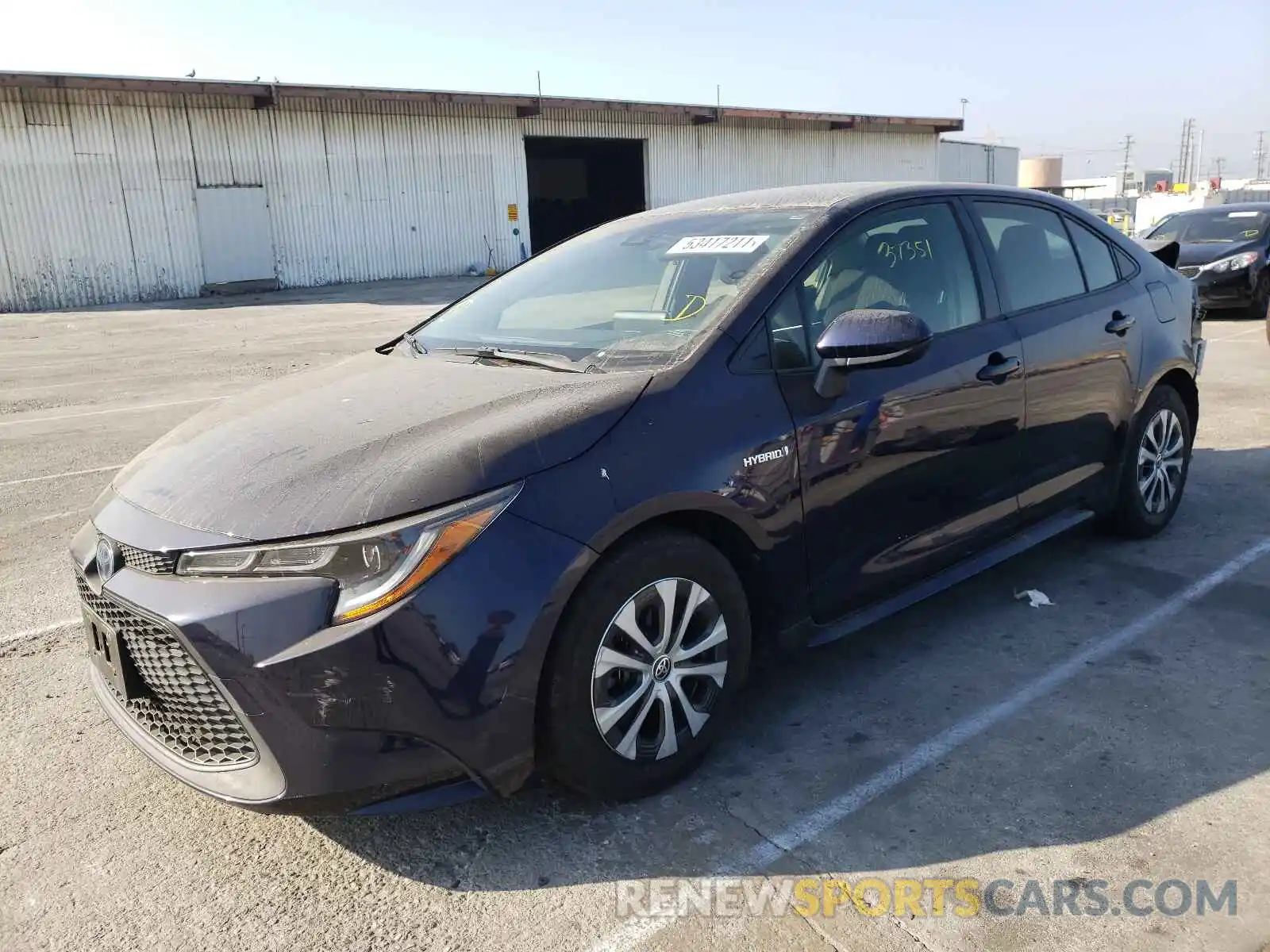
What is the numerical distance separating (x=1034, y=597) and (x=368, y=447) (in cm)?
298

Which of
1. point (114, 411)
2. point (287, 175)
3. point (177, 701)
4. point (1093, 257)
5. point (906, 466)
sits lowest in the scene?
point (114, 411)

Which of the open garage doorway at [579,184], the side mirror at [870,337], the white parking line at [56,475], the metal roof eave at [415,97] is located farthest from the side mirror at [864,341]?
the open garage doorway at [579,184]

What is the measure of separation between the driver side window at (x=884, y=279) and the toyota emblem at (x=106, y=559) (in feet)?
6.44

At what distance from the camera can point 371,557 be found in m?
2.39

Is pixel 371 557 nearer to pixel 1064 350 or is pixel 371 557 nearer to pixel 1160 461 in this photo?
pixel 1064 350

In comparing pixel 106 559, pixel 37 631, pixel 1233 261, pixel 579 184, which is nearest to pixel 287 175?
pixel 579 184

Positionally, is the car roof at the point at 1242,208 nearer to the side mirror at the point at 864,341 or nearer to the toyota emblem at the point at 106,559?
the side mirror at the point at 864,341

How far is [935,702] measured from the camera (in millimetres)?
3457

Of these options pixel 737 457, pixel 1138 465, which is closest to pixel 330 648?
pixel 737 457

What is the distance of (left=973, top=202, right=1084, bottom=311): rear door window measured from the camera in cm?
407

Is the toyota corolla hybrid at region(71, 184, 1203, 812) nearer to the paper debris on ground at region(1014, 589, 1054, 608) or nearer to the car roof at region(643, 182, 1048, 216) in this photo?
the car roof at region(643, 182, 1048, 216)

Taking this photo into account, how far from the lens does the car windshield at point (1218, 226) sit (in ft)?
45.2

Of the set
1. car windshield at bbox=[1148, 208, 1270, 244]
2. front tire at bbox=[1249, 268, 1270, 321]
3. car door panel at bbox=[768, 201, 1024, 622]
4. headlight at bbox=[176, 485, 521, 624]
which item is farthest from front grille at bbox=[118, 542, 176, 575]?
front tire at bbox=[1249, 268, 1270, 321]

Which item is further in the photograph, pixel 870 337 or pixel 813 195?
pixel 813 195
